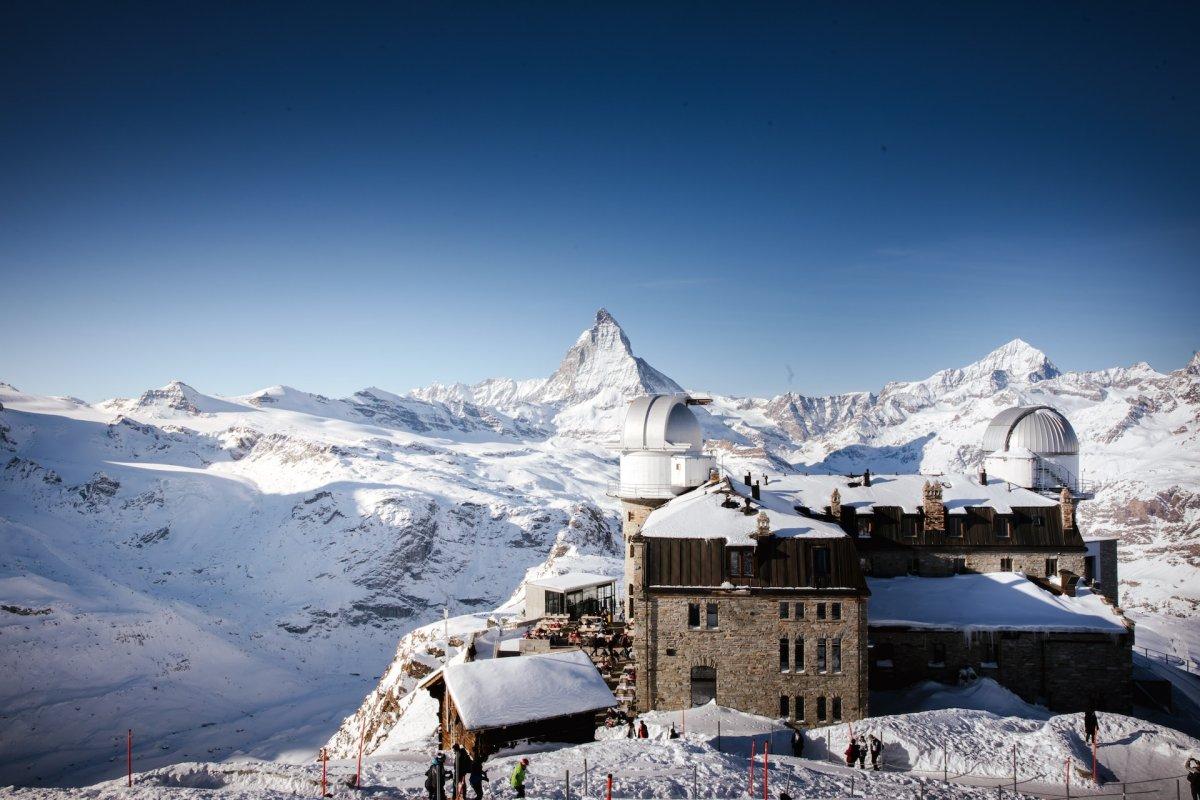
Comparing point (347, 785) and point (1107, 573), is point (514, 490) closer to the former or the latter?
point (1107, 573)

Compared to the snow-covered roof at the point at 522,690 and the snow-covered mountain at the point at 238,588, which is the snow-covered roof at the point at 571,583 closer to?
the snow-covered mountain at the point at 238,588

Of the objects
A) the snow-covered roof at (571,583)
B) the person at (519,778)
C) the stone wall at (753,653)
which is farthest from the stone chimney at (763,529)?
the snow-covered roof at (571,583)

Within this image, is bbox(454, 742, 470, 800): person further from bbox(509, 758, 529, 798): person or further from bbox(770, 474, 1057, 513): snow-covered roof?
bbox(770, 474, 1057, 513): snow-covered roof

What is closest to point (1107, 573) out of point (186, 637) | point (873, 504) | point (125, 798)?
point (873, 504)

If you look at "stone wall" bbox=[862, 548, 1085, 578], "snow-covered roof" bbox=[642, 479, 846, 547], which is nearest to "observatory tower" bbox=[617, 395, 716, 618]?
"snow-covered roof" bbox=[642, 479, 846, 547]

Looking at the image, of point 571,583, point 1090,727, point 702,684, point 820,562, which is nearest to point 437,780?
point 702,684
